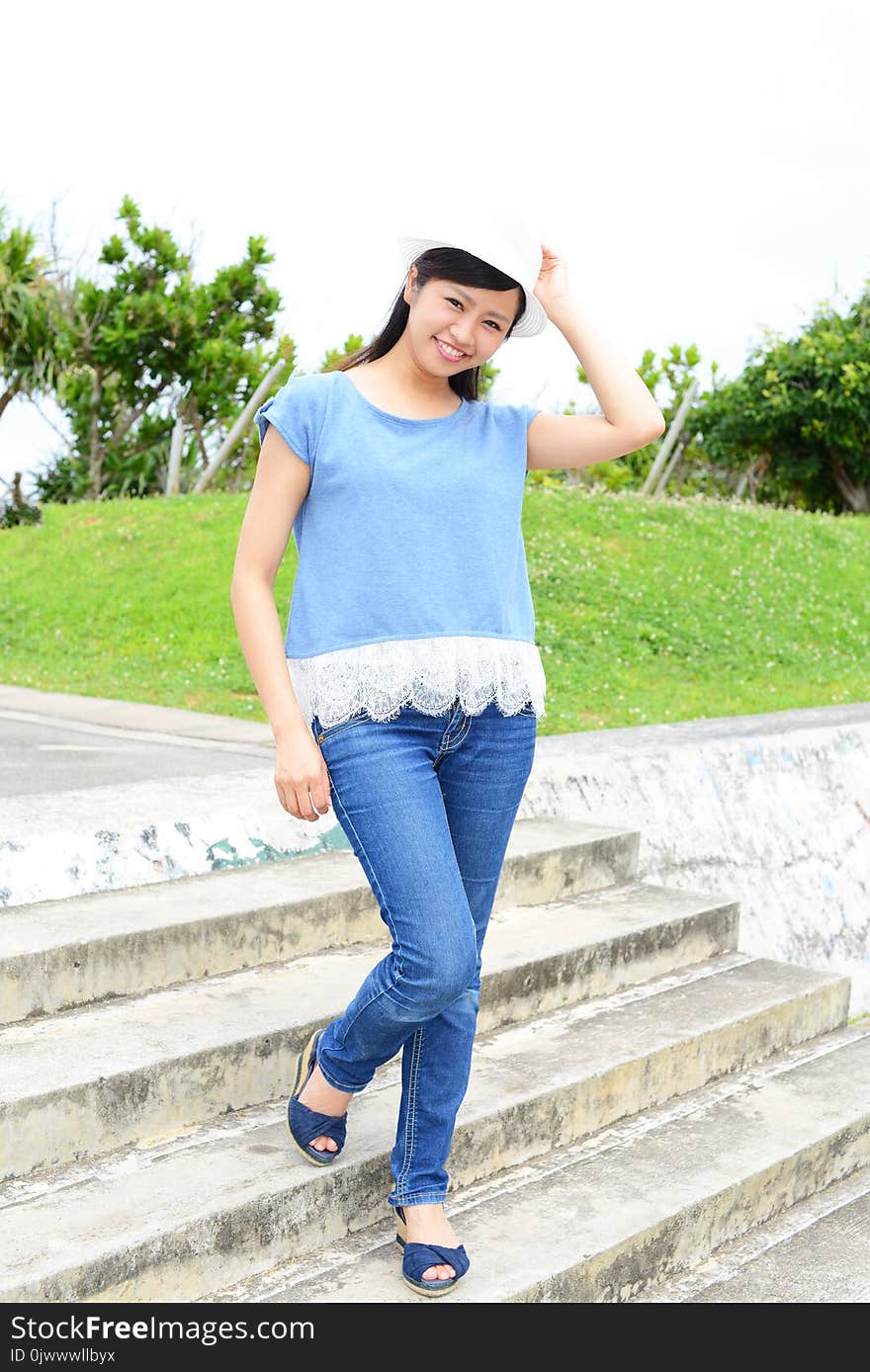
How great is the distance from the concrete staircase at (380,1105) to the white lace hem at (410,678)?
0.93m

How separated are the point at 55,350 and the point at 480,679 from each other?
76.7 feet

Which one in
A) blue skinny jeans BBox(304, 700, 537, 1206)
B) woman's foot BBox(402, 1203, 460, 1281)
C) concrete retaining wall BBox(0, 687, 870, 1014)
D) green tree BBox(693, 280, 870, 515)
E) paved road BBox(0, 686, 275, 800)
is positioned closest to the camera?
blue skinny jeans BBox(304, 700, 537, 1206)

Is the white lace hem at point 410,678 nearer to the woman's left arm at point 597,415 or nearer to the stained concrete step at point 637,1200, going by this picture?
the woman's left arm at point 597,415

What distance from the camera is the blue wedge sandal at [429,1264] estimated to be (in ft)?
8.13

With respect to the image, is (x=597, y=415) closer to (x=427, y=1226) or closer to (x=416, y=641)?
(x=416, y=641)

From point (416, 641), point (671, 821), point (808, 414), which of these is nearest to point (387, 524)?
point (416, 641)

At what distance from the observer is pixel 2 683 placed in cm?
999

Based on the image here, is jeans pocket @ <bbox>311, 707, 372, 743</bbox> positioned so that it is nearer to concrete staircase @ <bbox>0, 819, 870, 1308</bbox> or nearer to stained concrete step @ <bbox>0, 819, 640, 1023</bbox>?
concrete staircase @ <bbox>0, 819, 870, 1308</bbox>

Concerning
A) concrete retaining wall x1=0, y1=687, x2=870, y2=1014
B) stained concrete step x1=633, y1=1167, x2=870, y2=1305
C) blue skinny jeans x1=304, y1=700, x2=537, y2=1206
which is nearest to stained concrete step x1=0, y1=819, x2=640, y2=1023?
concrete retaining wall x1=0, y1=687, x2=870, y2=1014

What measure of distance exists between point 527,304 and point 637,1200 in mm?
1826

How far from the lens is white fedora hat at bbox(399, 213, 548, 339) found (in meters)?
2.31

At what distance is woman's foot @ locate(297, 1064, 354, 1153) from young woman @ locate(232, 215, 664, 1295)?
0.14 meters

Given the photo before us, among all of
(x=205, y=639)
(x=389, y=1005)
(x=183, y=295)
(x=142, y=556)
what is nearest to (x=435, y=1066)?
(x=389, y=1005)

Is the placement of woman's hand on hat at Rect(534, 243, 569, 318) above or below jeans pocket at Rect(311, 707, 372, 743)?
above
